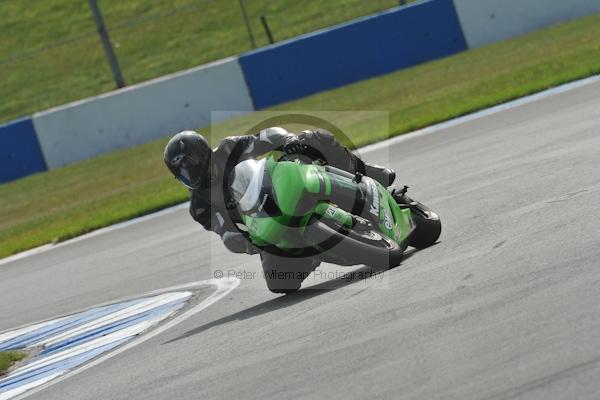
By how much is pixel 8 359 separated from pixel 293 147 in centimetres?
271

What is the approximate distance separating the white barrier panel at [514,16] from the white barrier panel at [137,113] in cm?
446

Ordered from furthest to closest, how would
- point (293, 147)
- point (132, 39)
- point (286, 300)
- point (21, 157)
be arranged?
point (132, 39), point (21, 157), point (286, 300), point (293, 147)

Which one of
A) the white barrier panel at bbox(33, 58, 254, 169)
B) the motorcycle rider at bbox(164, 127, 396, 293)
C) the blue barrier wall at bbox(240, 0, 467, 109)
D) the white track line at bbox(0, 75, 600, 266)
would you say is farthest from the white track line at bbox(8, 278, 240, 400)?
the blue barrier wall at bbox(240, 0, 467, 109)

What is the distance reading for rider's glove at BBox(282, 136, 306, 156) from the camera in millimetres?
7684

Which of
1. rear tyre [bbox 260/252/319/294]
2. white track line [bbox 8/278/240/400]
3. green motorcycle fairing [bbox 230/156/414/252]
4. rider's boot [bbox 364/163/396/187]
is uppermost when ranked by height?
green motorcycle fairing [bbox 230/156/414/252]

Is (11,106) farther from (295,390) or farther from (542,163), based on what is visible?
(295,390)

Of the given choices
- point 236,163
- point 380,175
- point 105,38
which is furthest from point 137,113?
point 236,163

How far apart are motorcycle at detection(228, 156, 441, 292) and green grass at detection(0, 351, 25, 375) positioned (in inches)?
82.6

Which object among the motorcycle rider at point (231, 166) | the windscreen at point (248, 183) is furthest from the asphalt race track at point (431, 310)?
the windscreen at point (248, 183)

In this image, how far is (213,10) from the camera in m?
29.8

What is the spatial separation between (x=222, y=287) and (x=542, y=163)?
9.81 feet

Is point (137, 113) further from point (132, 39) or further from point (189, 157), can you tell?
point (189, 157)

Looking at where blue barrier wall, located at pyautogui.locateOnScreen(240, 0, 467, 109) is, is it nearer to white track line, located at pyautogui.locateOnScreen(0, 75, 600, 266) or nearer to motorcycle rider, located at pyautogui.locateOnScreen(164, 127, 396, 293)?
white track line, located at pyautogui.locateOnScreen(0, 75, 600, 266)

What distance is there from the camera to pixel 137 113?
74.4 feet
